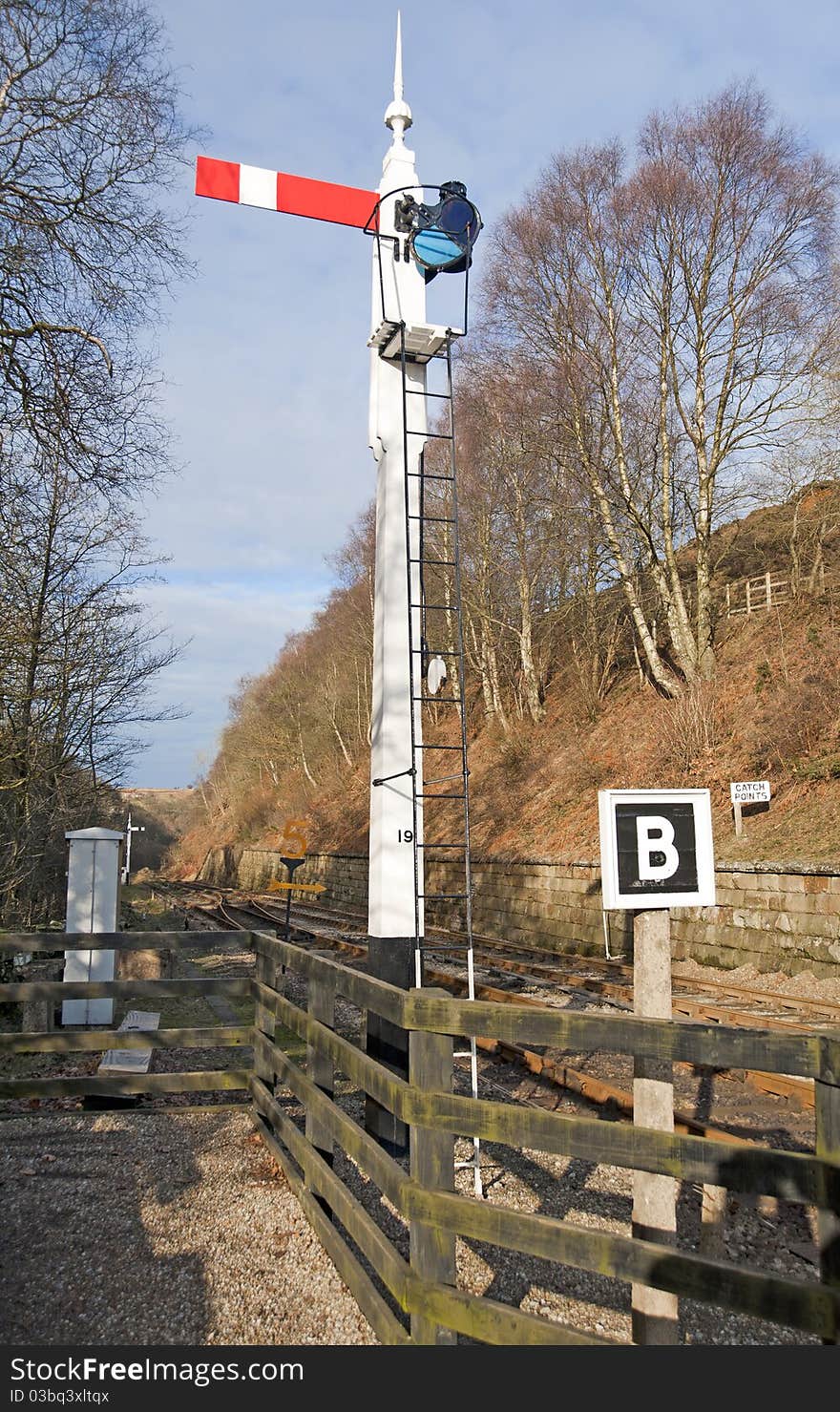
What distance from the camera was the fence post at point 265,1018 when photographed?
6098 millimetres

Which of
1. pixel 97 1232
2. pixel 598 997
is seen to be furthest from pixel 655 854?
pixel 598 997

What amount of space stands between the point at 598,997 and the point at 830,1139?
31.1 ft

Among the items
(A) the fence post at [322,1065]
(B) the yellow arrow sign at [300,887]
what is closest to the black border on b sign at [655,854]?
(A) the fence post at [322,1065]

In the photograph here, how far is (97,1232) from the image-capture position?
4.78m

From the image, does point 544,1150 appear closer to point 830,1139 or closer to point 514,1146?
point 514,1146

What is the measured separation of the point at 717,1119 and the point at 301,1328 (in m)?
3.71

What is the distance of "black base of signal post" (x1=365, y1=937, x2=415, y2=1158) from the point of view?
5.69 meters

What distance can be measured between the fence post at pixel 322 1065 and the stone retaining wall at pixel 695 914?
8.62 metres

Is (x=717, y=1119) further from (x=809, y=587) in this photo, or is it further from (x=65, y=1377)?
(x=809, y=587)

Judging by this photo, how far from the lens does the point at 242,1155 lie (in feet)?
19.1

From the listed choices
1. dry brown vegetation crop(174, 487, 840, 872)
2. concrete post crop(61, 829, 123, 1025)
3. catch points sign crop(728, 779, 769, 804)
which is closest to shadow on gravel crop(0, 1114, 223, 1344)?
concrete post crop(61, 829, 123, 1025)

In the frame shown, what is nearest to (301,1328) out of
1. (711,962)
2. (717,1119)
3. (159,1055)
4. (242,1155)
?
(242,1155)

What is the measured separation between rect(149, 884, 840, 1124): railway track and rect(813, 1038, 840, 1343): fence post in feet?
7.16

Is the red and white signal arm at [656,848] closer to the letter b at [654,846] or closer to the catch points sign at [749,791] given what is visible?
the letter b at [654,846]
